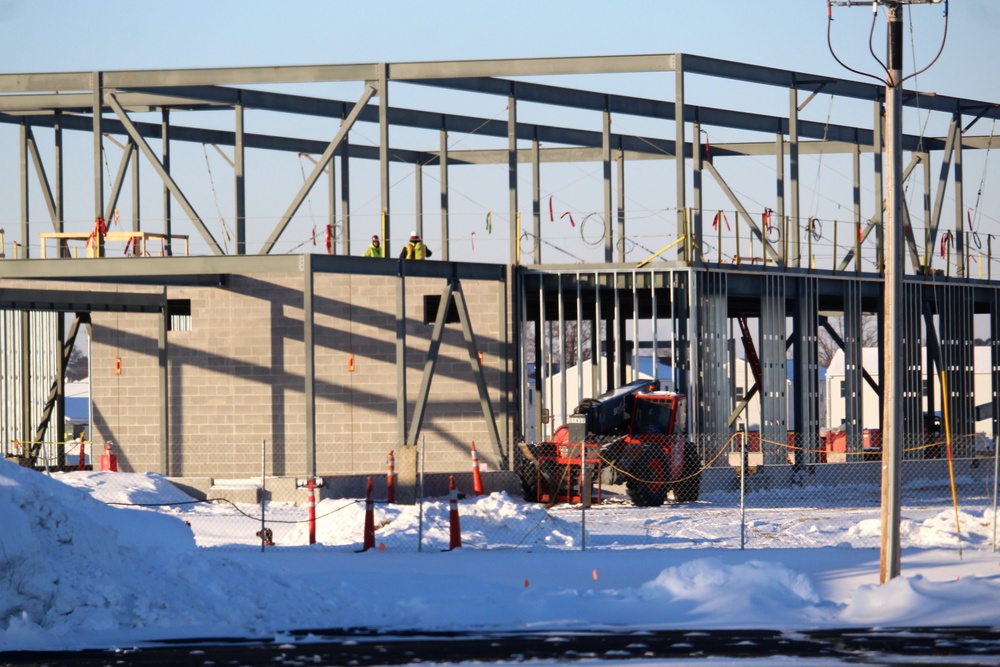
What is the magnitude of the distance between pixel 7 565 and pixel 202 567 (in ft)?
6.75

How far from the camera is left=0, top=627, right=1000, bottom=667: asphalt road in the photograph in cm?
1247

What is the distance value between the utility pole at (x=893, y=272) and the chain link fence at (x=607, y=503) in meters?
2.84

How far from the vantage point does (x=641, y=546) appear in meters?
20.8

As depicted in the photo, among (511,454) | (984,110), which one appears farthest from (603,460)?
(984,110)

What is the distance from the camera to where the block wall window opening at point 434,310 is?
33969 mm

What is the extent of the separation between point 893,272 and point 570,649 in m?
5.22

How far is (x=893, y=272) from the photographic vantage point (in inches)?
587

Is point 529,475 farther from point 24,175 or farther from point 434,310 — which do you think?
point 24,175

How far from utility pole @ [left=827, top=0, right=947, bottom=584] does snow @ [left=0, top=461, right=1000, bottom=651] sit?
73cm

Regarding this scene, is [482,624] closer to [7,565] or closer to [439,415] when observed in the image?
[7,565]

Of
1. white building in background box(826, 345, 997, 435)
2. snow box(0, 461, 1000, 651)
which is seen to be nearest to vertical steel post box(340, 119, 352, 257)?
snow box(0, 461, 1000, 651)

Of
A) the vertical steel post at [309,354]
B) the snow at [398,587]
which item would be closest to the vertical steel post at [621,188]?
the vertical steel post at [309,354]

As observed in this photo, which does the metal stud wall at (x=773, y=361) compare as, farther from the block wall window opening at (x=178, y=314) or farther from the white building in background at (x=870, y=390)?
the white building in background at (x=870, y=390)

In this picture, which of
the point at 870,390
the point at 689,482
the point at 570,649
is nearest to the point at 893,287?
the point at 570,649
